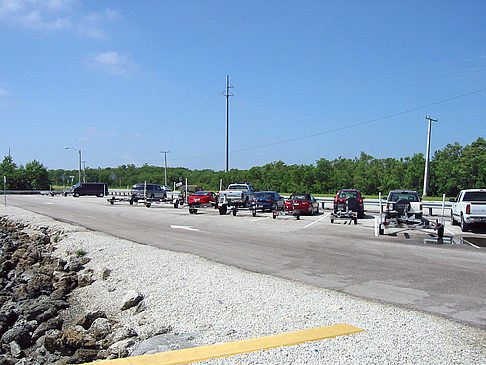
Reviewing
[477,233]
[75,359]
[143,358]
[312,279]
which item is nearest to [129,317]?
[75,359]

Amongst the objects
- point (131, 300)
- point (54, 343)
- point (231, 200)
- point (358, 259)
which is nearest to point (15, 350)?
point (54, 343)

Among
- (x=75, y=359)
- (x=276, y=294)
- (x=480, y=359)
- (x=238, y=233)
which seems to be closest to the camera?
(x=480, y=359)

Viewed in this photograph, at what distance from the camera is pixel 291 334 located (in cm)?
546

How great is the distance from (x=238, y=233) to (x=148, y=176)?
344 ft

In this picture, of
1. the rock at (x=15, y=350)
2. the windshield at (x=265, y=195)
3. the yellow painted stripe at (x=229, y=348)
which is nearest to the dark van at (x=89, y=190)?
the windshield at (x=265, y=195)

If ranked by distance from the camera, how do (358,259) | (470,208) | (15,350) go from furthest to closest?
(470,208), (358,259), (15,350)

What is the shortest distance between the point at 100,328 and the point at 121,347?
100cm

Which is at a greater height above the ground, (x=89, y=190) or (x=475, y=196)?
(x=475, y=196)

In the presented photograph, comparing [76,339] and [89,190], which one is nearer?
[76,339]

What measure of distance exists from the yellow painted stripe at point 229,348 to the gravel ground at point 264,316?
153 mm

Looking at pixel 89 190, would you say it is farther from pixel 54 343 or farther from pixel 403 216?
pixel 54 343

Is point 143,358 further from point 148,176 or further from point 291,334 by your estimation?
point 148,176

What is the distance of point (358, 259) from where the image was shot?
11.5 meters

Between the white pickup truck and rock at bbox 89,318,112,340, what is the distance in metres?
16.1
